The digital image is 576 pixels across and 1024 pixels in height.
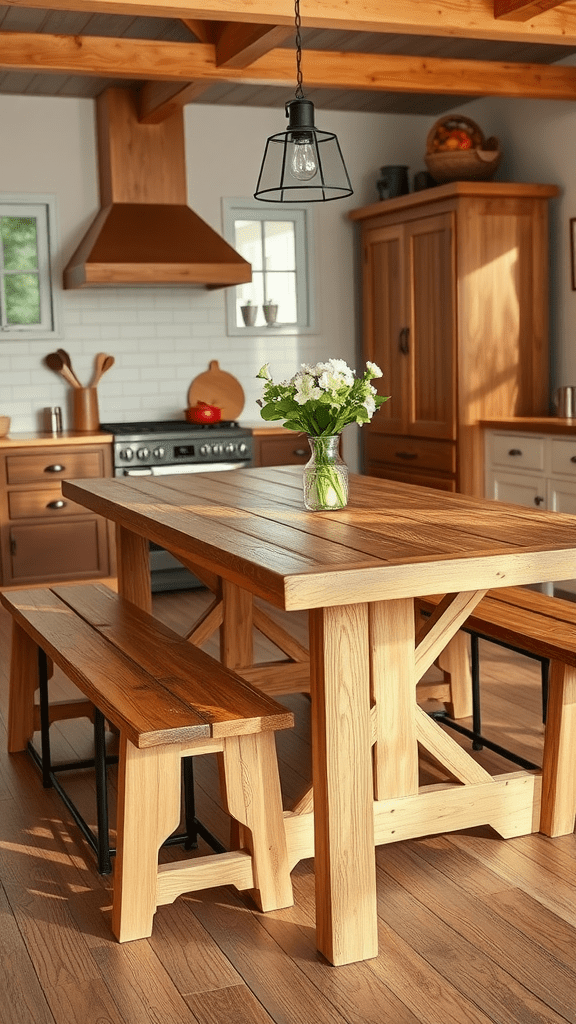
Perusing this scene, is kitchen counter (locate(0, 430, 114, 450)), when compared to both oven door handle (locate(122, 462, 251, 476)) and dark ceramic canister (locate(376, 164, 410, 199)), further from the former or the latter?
dark ceramic canister (locate(376, 164, 410, 199))

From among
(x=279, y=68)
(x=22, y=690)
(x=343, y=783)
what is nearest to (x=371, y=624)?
(x=343, y=783)

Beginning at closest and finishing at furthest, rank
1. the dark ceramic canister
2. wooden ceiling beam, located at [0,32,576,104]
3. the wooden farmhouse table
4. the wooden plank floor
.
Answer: the wooden plank floor, the wooden farmhouse table, wooden ceiling beam, located at [0,32,576,104], the dark ceramic canister

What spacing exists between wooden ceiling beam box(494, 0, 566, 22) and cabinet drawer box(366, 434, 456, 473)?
249 cm

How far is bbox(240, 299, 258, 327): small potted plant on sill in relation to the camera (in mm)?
7395

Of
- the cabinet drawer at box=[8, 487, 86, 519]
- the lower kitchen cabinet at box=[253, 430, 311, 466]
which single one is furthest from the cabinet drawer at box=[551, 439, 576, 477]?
the cabinet drawer at box=[8, 487, 86, 519]

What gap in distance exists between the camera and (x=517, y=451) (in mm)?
6172

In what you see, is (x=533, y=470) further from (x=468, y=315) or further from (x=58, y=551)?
(x=58, y=551)

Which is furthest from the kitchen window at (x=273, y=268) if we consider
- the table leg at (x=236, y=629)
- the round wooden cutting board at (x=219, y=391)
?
the table leg at (x=236, y=629)

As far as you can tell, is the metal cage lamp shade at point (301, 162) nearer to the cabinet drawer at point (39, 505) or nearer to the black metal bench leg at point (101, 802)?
the black metal bench leg at point (101, 802)

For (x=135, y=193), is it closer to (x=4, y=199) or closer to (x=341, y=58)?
(x=4, y=199)

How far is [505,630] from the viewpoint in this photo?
3.28m

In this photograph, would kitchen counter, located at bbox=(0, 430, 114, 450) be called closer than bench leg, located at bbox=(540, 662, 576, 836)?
No

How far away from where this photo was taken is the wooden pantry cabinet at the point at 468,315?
6391 millimetres

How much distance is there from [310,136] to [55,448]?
3.53 meters
